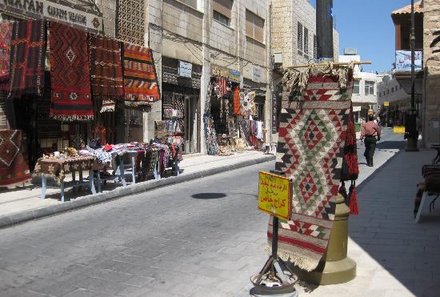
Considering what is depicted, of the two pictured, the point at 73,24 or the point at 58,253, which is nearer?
the point at 58,253

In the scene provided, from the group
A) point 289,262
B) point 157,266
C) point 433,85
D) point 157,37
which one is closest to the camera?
point 289,262

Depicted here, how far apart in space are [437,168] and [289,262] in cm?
416

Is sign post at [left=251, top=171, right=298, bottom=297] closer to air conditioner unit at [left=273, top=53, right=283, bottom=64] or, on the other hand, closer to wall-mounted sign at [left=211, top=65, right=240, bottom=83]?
wall-mounted sign at [left=211, top=65, right=240, bottom=83]

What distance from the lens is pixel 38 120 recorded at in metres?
13.4

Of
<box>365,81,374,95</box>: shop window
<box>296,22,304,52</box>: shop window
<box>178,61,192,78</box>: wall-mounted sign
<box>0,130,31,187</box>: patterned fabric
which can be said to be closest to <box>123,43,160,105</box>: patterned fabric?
<box>0,130,31,187</box>: patterned fabric

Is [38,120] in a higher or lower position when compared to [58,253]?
higher

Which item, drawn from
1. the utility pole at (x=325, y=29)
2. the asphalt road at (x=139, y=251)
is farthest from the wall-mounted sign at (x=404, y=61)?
the utility pole at (x=325, y=29)

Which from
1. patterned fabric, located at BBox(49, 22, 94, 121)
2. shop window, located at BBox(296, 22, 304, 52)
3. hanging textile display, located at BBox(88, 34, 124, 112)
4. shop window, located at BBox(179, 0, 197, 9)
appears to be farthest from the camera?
shop window, located at BBox(296, 22, 304, 52)

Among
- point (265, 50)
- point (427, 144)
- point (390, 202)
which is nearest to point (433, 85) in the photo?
point (427, 144)

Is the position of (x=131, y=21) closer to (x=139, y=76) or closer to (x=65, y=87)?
(x=139, y=76)

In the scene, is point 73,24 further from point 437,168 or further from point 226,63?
point 226,63

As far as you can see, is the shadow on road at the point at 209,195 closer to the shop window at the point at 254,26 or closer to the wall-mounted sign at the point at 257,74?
the wall-mounted sign at the point at 257,74

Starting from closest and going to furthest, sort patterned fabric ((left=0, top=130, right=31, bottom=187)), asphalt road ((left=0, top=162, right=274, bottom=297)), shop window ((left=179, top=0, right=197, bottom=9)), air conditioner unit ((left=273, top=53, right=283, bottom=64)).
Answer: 1. asphalt road ((left=0, top=162, right=274, bottom=297))
2. patterned fabric ((left=0, top=130, right=31, bottom=187))
3. shop window ((left=179, top=0, right=197, bottom=9))
4. air conditioner unit ((left=273, top=53, right=283, bottom=64))

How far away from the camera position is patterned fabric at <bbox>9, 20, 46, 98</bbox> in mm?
11094
